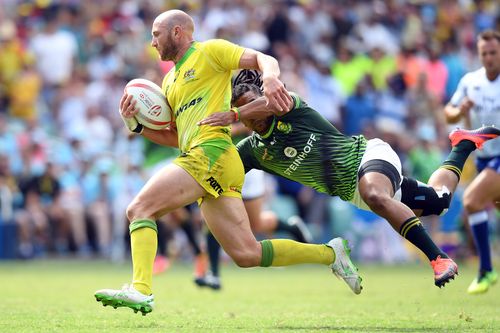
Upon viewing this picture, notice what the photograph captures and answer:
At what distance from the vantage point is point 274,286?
13570 mm

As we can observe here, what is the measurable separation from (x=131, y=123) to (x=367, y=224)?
11.6 meters

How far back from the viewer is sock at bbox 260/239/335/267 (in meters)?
8.80

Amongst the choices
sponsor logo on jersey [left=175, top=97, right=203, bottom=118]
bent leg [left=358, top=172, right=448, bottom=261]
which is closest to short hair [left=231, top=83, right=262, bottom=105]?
sponsor logo on jersey [left=175, top=97, right=203, bottom=118]

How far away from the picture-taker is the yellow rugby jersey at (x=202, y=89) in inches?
336

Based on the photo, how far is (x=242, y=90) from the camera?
8914mm

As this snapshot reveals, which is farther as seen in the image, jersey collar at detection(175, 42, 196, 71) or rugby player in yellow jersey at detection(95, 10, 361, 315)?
jersey collar at detection(175, 42, 196, 71)

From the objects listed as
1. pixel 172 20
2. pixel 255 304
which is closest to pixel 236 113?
pixel 172 20

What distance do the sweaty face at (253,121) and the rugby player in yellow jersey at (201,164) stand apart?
0.20 m

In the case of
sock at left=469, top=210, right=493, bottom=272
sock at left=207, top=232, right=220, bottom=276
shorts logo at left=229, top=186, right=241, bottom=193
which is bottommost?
sock at left=207, top=232, right=220, bottom=276

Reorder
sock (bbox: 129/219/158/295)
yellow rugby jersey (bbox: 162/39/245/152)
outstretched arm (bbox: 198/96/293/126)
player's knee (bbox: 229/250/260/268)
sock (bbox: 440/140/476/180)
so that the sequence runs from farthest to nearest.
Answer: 1. sock (bbox: 440/140/476/180)
2. player's knee (bbox: 229/250/260/268)
3. yellow rugby jersey (bbox: 162/39/245/152)
4. outstretched arm (bbox: 198/96/293/126)
5. sock (bbox: 129/219/158/295)

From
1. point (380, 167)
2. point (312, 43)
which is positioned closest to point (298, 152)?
point (380, 167)

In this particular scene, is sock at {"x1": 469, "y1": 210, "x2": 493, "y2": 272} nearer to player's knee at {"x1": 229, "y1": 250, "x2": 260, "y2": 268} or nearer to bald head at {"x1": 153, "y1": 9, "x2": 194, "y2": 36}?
player's knee at {"x1": 229, "y1": 250, "x2": 260, "y2": 268}

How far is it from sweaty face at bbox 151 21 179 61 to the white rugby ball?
1.01ft

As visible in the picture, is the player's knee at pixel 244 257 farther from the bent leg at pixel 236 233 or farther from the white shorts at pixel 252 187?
the white shorts at pixel 252 187
